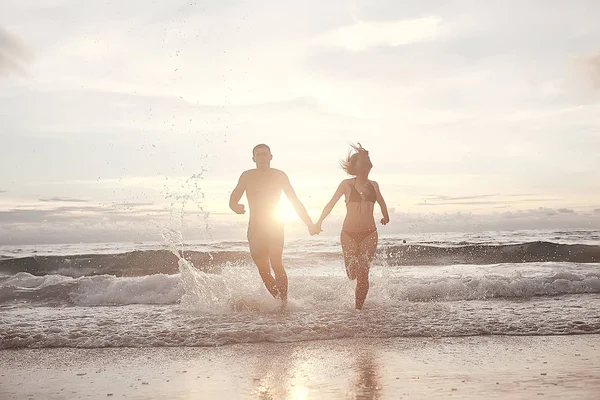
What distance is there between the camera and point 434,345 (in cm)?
541

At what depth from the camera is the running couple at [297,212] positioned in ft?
23.6

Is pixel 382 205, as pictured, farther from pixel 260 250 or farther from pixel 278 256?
pixel 260 250

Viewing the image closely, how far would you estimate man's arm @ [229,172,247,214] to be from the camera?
7.24 meters

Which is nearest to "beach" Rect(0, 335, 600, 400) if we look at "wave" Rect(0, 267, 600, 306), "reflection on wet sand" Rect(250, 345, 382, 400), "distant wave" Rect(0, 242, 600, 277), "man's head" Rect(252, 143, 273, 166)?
"reflection on wet sand" Rect(250, 345, 382, 400)

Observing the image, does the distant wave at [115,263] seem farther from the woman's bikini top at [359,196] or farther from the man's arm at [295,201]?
the woman's bikini top at [359,196]

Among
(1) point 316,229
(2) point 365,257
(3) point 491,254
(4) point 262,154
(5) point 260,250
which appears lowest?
(3) point 491,254

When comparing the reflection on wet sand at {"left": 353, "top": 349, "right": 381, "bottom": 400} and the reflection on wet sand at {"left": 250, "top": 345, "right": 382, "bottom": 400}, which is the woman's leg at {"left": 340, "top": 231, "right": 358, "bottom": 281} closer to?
the reflection on wet sand at {"left": 250, "top": 345, "right": 382, "bottom": 400}

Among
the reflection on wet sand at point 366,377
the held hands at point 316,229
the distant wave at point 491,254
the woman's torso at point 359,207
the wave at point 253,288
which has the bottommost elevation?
the distant wave at point 491,254

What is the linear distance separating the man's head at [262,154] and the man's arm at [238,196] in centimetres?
30

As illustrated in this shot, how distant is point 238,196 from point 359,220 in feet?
5.69

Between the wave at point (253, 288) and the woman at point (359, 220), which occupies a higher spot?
the woman at point (359, 220)

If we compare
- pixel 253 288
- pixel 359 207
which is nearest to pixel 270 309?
pixel 253 288

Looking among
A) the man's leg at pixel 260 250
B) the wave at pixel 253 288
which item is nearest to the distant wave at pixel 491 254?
the wave at pixel 253 288

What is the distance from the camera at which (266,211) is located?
7430 mm
